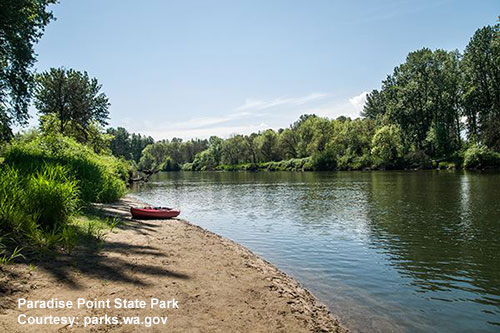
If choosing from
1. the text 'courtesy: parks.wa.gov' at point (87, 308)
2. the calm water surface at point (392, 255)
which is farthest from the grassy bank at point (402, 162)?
the text 'courtesy: parks.wa.gov' at point (87, 308)

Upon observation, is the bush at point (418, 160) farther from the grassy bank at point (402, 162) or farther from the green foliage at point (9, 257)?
the green foliage at point (9, 257)

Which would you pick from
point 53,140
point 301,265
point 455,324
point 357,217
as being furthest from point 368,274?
point 53,140

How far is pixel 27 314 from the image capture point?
5.66 m

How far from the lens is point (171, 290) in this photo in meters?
7.57

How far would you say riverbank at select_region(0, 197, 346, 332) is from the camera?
6.11 meters

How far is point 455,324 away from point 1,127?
33642 millimetres

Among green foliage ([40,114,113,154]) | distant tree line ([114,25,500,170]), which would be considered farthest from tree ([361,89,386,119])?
green foliage ([40,114,113,154])

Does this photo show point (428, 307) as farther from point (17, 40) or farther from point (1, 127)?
point (1, 127)

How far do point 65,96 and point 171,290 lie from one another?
5339 cm

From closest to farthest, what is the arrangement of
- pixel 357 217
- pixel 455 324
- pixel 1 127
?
pixel 455 324 → pixel 357 217 → pixel 1 127

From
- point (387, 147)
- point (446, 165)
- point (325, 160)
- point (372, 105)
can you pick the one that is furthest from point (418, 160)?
point (372, 105)

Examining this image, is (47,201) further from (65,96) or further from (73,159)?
(65,96)

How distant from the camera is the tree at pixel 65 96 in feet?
164

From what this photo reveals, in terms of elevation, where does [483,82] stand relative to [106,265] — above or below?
above
